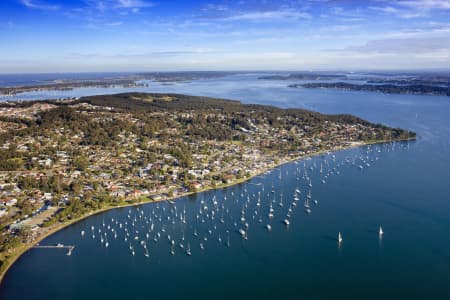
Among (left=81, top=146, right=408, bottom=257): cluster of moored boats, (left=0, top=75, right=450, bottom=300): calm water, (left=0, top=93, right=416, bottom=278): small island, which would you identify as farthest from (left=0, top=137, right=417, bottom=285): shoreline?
(left=81, top=146, right=408, bottom=257): cluster of moored boats

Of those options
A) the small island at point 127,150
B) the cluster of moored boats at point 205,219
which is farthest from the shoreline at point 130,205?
the cluster of moored boats at point 205,219

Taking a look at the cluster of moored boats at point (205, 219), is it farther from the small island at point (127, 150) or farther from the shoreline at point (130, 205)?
the small island at point (127, 150)

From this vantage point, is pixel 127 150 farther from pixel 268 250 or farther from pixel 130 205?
pixel 268 250

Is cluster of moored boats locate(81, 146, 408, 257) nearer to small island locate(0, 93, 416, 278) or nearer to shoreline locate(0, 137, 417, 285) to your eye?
shoreline locate(0, 137, 417, 285)

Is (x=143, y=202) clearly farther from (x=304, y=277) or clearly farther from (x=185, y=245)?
(x=304, y=277)

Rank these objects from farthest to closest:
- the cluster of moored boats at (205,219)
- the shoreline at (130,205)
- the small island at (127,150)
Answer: the small island at (127,150)
the cluster of moored boats at (205,219)
the shoreline at (130,205)

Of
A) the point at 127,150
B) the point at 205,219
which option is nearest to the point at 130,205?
A: the point at 205,219
